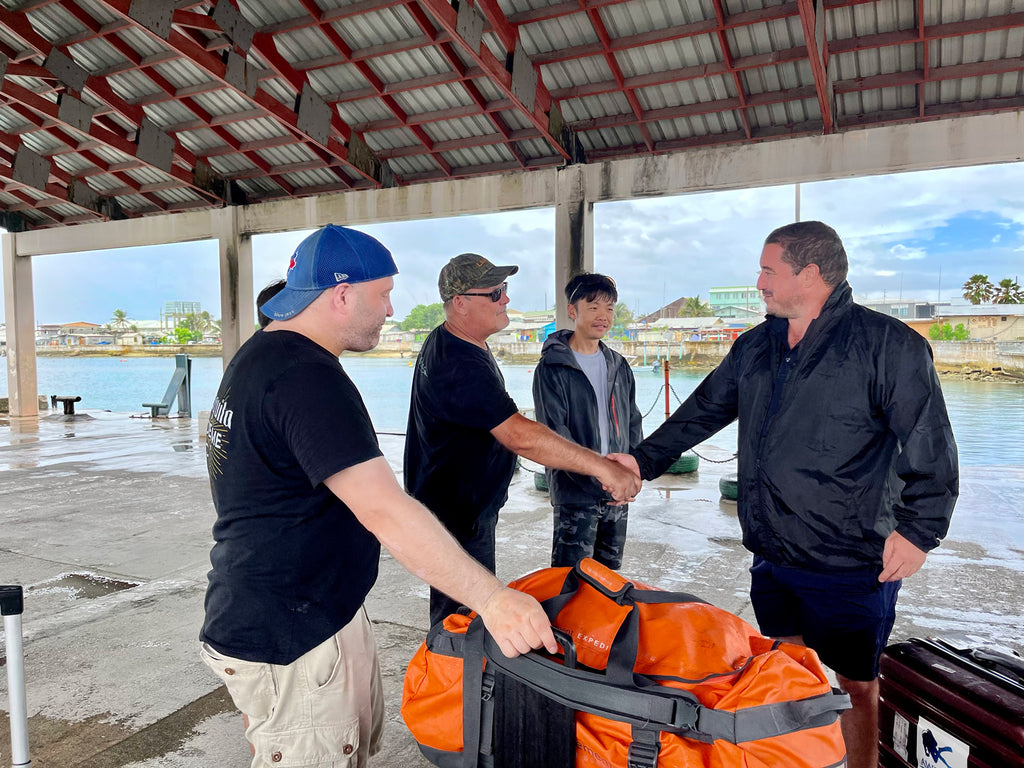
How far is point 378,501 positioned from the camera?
53.3 inches

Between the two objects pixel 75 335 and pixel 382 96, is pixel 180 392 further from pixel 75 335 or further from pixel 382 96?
pixel 75 335

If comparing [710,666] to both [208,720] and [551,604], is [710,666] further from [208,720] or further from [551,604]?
[208,720]

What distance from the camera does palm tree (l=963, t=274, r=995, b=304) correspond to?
51.2m

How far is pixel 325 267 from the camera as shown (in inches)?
59.1

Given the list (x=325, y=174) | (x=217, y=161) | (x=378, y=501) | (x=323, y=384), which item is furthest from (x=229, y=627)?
(x=217, y=161)

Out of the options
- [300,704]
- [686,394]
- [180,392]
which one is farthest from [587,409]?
[686,394]

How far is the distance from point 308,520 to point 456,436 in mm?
1043

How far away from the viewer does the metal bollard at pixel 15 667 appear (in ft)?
5.08

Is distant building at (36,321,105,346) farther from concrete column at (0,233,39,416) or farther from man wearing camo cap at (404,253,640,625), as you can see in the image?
man wearing camo cap at (404,253,640,625)

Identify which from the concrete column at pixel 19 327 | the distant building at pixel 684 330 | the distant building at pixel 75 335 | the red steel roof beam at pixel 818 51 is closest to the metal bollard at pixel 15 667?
the red steel roof beam at pixel 818 51

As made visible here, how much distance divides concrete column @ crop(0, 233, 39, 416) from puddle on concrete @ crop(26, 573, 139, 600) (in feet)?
43.0

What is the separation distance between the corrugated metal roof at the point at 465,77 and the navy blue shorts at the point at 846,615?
5.62 m

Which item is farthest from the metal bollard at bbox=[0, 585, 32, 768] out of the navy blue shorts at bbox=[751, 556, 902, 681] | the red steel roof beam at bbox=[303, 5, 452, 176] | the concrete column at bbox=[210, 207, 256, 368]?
the concrete column at bbox=[210, 207, 256, 368]

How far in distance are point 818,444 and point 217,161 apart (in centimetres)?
1180
